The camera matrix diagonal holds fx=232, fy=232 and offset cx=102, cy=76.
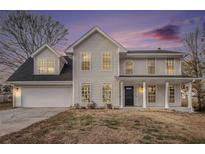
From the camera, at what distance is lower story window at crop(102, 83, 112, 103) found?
59.7 feet

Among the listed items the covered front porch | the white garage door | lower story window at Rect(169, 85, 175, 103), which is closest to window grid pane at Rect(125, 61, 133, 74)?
the covered front porch

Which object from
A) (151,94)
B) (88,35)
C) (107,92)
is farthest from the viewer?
(151,94)

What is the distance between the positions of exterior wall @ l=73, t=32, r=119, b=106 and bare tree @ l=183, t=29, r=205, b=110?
26.1ft

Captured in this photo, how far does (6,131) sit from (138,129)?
569 centimetres

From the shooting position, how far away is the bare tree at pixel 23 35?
26.9 m

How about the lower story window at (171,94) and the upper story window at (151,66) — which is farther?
the upper story window at (151,66)

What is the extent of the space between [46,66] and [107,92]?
18.8 feet

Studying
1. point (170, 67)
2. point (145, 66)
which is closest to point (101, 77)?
point (145, 66)

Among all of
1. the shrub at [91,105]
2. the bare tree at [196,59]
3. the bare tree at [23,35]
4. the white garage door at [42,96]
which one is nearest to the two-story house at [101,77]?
the white garage door at [42,96]

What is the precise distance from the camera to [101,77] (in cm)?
1830

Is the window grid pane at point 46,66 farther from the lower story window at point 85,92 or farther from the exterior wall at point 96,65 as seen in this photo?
the lower story window at point 85,92

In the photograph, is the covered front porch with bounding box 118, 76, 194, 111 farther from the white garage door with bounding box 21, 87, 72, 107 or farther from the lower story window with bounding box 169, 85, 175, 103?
the white garage door with bounding box 21, 87, 72, 107

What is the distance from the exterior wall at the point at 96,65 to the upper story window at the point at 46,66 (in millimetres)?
2446

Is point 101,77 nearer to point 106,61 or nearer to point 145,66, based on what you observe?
point 106,61
